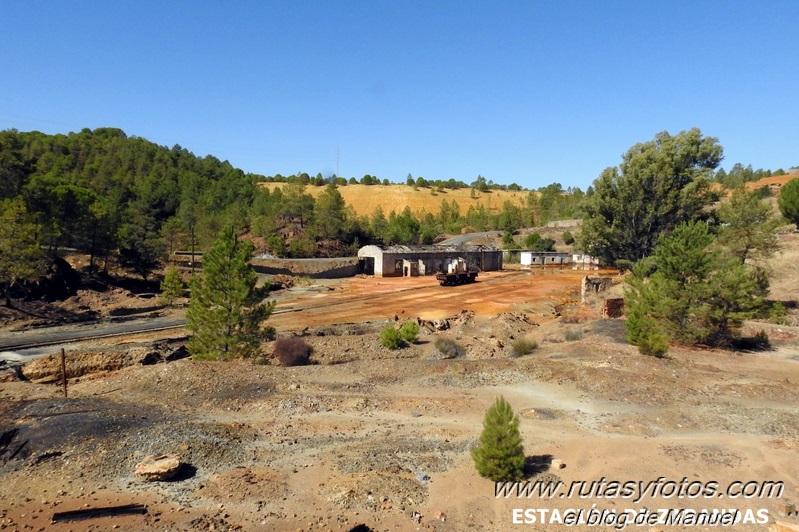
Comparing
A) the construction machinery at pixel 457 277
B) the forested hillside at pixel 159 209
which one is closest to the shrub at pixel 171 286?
the forested hillside at pixel 159 209

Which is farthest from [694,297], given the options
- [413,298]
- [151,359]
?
[413,298]

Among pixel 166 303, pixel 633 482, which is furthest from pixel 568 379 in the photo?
pixel 166 303

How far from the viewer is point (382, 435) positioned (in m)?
12.5

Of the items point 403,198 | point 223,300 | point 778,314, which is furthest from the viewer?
point 403,198

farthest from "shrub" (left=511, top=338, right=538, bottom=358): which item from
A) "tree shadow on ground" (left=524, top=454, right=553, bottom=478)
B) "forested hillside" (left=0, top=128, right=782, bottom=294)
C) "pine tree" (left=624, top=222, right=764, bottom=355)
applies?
"forested hillside" (left=0, top=128, right=782, bottom=294)

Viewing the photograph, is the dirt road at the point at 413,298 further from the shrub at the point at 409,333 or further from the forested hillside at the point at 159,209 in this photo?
the forested hillside at the point at 159,209

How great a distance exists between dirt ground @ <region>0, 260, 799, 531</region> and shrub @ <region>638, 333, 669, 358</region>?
451 millimetres

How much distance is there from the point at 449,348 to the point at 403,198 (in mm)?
129779

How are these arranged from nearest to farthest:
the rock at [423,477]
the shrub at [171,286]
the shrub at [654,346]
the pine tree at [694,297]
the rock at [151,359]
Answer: the rock at [423,477]
the shrub at [654,346]
the pine tree at [694,297]
the rock at [151,359]
the shrub at [171,286]

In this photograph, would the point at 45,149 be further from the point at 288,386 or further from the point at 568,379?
the point at 568,379

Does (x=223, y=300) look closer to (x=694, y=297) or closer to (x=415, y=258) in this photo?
(x=694, y=297)

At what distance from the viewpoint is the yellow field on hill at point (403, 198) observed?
5659 inches

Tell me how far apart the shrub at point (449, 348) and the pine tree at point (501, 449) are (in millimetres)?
13210

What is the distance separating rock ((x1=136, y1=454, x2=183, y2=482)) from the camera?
9.80 m
